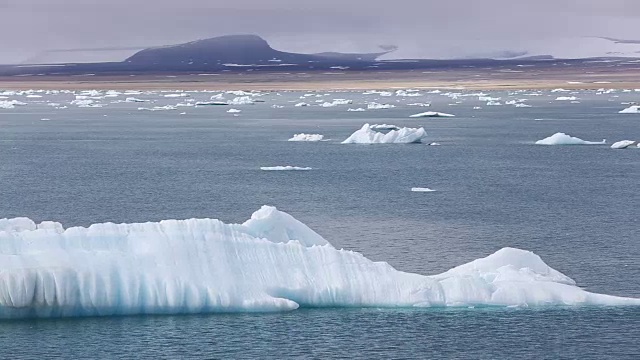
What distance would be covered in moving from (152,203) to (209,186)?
4.98 m

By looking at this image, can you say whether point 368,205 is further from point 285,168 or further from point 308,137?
point 308,137

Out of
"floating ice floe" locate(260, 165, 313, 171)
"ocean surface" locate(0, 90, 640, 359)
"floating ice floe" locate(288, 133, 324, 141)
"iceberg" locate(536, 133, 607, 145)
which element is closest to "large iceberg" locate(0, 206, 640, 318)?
"ocean surface" locate(0, 90, 640, 359)

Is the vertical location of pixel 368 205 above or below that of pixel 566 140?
above

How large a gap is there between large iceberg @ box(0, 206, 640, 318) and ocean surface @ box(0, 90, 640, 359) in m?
0.25

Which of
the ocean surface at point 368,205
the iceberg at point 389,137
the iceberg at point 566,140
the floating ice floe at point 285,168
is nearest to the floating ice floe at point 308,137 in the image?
the ocean surface at point 368,205

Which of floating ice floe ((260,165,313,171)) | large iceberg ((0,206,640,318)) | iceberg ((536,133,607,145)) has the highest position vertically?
large iceberg ((0,206,640,318))

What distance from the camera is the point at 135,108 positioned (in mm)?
107188

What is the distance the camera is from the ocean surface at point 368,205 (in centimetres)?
1692

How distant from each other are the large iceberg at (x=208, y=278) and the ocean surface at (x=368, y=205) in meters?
0.25

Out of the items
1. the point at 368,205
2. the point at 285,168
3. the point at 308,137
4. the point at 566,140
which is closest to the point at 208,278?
the point at 368,205

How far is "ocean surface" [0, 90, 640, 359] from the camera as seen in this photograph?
16922mm

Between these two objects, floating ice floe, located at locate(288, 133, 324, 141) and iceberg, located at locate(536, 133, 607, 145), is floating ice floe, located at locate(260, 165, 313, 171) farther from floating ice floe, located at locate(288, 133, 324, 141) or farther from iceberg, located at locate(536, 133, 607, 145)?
iceberg, located at locate(536, 133, 607, 145)

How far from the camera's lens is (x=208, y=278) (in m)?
18.4

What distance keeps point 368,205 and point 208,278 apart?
49.1ft
